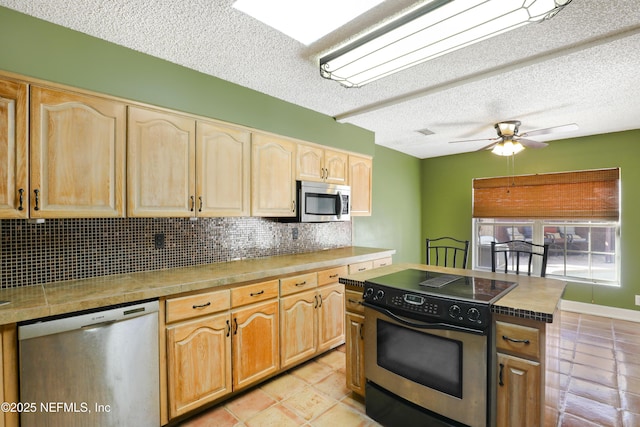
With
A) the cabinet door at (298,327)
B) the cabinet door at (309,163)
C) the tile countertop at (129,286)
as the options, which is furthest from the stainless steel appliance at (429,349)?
the cabinet door at (309,163)

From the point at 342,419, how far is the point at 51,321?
70.9 inches

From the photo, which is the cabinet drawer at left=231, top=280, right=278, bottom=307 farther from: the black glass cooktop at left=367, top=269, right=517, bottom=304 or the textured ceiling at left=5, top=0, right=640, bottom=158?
the textured ceiling at left=5, top=0, right=640, bottom=158

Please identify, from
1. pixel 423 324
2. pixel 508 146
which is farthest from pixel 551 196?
pixel 423 324

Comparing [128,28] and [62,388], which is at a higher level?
[128,28]

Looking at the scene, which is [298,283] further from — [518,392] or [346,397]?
[518,392]

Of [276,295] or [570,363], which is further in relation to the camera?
[570,363]

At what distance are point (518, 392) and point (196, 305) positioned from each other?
1.88 metres

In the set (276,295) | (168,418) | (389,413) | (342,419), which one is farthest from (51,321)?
→ (389,413)

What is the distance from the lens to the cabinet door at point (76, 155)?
68.7 inches

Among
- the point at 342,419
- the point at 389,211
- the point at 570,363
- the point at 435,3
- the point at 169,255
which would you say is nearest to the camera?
the point at 435,3

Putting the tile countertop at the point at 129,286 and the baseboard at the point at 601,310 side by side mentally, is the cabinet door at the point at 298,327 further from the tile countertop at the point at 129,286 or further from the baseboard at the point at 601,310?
the baseboard at the point at 601,310

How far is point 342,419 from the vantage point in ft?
6.82

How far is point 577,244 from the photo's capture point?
454 centimetres

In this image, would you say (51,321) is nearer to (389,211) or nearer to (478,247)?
(389,211)
